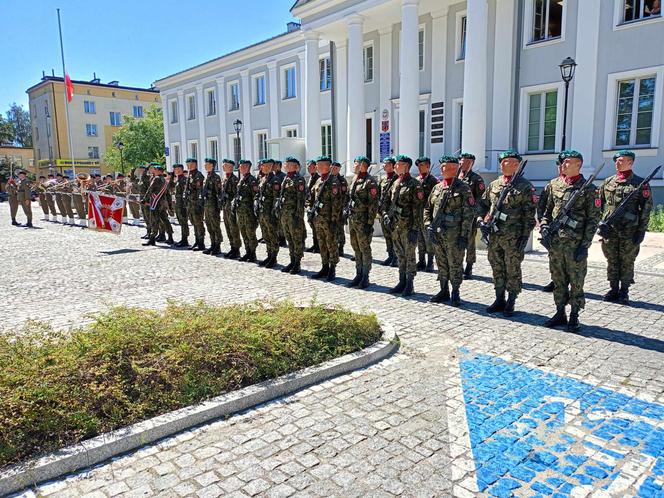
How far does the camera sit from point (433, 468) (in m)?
3.13

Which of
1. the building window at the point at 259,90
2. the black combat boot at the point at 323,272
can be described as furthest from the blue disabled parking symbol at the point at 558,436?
the building window at the point at 259,90

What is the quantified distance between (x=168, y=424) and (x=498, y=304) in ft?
14.5

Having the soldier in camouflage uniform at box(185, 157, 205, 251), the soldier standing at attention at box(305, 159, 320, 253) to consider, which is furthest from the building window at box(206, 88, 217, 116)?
the soldier standing at attention at box(305, 159, 320, 253)

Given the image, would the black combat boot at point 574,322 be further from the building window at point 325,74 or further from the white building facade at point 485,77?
the building window at point 325,74

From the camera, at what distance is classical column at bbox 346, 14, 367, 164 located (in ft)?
64.0

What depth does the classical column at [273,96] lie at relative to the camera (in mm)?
29375

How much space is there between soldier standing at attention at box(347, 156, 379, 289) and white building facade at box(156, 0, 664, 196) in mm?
9207

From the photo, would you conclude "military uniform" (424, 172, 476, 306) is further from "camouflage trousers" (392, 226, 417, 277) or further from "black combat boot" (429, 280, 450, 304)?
"camouflage trousers" (392, 226, 417, 277)

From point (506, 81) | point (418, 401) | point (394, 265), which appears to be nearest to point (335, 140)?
point (506, 81)

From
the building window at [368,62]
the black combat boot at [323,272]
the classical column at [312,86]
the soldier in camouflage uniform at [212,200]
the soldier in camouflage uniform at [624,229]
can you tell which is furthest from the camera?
the building window at [368,62]

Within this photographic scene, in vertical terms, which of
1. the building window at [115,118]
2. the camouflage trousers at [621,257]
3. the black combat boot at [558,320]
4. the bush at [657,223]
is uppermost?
the building window at [115,118]

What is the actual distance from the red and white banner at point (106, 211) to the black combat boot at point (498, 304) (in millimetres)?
10303

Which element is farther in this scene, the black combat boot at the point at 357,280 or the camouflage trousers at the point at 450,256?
the black combat boot at the point at 357,280

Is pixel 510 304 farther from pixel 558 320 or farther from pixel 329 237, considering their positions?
pixel 329 237
